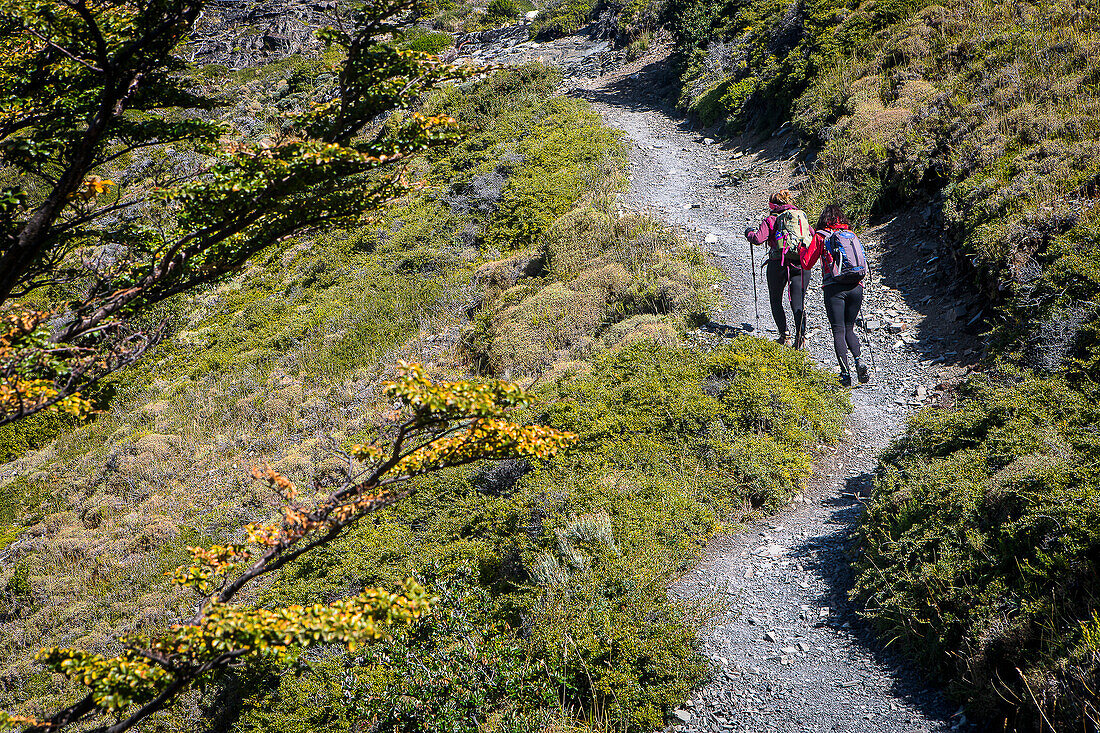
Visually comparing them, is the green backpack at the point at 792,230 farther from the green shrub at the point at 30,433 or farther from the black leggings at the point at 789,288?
the green shrub at the point at 30,433

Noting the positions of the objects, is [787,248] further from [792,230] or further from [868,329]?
[868,329]

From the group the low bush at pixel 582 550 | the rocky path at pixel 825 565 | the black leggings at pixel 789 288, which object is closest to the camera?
the rocky path at pixel 825 565

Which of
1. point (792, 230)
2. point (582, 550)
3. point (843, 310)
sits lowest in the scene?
point (582, 550)

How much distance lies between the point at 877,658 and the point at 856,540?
1.31 m

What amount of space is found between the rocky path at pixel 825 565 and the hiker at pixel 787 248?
952 millimetres

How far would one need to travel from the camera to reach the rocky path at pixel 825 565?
4.32m

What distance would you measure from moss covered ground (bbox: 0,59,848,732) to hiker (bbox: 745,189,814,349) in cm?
65

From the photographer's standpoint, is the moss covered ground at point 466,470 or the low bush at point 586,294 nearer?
the moss covered ground at point 466,470

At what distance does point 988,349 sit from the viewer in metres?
7.30

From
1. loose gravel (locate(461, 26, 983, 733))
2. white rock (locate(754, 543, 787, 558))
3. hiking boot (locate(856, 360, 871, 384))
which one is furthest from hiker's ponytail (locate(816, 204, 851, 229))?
white rock (locate(754, 543, 787, 558))

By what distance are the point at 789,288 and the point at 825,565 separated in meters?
3.75

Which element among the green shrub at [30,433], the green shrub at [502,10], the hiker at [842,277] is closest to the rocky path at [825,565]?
the hiker at [842,277]

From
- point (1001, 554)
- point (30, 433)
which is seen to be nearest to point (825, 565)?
point (1001, 554)

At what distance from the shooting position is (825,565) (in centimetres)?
564
